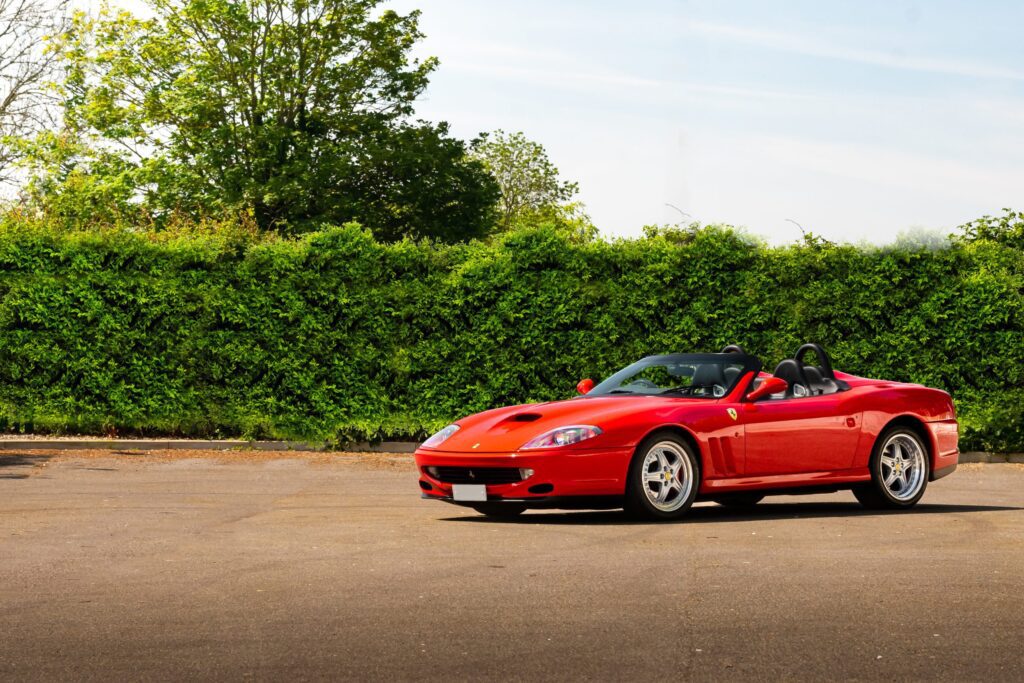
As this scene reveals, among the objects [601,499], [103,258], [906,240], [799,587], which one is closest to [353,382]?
[103,258]

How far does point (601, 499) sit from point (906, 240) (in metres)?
11.2

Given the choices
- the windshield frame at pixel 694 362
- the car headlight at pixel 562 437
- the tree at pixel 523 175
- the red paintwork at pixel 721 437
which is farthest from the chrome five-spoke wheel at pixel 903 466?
the tree at pixel 523 175

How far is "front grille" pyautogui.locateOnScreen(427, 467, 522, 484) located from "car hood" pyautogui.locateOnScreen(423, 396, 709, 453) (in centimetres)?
15

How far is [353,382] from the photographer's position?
786 inches

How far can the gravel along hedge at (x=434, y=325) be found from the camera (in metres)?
19.9

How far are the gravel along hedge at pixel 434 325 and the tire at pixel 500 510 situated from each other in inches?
318

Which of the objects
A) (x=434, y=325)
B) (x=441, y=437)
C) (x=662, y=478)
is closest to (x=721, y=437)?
(x=662, y=478)

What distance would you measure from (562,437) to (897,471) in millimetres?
3406

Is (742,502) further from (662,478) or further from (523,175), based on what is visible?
(523,175)

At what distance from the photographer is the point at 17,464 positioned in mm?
16266

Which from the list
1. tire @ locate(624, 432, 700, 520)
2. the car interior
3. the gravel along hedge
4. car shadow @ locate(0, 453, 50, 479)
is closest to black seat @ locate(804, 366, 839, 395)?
the car interior

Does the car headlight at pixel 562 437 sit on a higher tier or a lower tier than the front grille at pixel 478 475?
higher

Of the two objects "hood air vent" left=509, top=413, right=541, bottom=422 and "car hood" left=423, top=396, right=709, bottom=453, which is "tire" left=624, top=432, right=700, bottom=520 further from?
"hood air vent" left=509, top=413, right=541, bottom=422

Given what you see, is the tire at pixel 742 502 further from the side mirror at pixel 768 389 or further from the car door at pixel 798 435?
the side mirror at pixel 768 389
